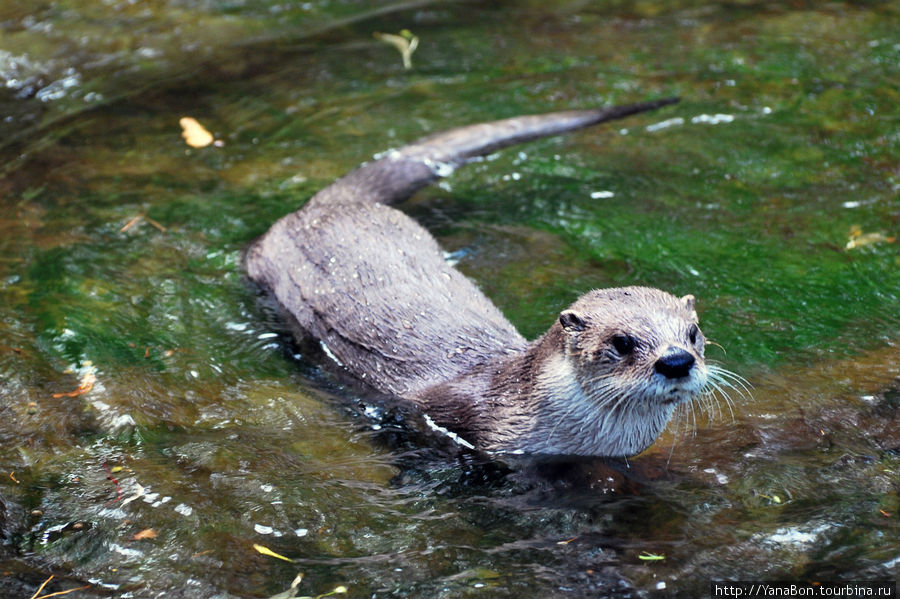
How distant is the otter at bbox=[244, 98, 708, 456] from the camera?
3.24 metres

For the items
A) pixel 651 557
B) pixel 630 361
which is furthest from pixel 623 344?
pixel 651 557

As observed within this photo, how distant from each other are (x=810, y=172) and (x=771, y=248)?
98 centimetres

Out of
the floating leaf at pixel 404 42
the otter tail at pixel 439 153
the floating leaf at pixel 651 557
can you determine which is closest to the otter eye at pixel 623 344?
the floating leaf at pixel 651 557

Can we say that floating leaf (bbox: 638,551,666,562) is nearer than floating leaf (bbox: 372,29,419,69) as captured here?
Yes

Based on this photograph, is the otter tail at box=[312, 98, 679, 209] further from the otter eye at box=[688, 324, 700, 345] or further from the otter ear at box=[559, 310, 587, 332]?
the otter eye at box=[688, 324, 700, 345]

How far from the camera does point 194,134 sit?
20.8 ft

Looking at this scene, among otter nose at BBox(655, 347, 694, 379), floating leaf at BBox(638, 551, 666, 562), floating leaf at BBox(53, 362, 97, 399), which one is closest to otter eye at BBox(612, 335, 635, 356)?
Answer: otter nose at BBox(655, 347, 694, 379)

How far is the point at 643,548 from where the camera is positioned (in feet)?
9.91

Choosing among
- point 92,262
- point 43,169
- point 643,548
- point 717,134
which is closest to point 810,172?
point 717,134

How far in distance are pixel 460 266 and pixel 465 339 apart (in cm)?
112

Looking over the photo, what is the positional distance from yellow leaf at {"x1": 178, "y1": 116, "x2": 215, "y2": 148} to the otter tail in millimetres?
1626

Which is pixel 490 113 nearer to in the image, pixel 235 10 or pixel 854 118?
pixel 854 118

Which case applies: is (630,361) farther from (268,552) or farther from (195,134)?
(195,134)

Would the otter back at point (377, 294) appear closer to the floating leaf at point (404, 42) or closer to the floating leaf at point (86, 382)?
the floating leaf at point (86, 382)
